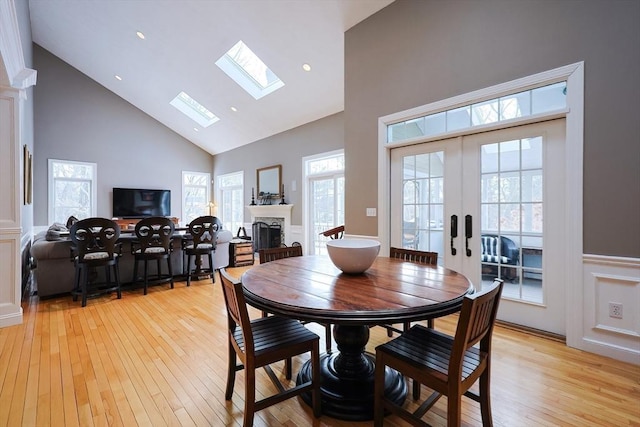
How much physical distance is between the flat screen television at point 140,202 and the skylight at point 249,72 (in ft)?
14.3

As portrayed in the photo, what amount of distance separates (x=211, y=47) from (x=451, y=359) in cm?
544

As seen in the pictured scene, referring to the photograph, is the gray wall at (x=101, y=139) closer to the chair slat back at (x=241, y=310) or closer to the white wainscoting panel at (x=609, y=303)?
the chair slat back at (x=241, y=310)

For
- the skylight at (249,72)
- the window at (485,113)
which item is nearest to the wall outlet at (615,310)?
the window at (485,113)

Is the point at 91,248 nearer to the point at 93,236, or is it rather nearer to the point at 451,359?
the point at 93,236

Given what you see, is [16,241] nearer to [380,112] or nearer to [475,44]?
[380,112]

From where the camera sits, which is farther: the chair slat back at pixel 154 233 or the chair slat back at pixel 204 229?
the chair slat back at pixel 204 229

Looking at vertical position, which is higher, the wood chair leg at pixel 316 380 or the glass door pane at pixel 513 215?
the glass door pane at pixel 513 215

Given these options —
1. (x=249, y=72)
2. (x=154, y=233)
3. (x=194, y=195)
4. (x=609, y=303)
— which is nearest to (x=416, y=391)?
(x=609, y=303)

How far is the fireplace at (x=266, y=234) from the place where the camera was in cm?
697

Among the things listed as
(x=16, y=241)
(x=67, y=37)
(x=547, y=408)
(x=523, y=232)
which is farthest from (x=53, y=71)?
(x=547, y=408)

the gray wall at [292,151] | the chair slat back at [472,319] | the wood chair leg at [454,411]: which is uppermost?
the gray wall at [292,151]

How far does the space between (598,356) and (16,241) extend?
5.18 metres

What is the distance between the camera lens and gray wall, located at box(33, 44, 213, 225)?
673 centimetres

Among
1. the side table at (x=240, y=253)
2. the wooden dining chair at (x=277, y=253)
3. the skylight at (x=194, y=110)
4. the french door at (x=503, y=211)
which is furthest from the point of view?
the skylight at (x=194, y=110)
